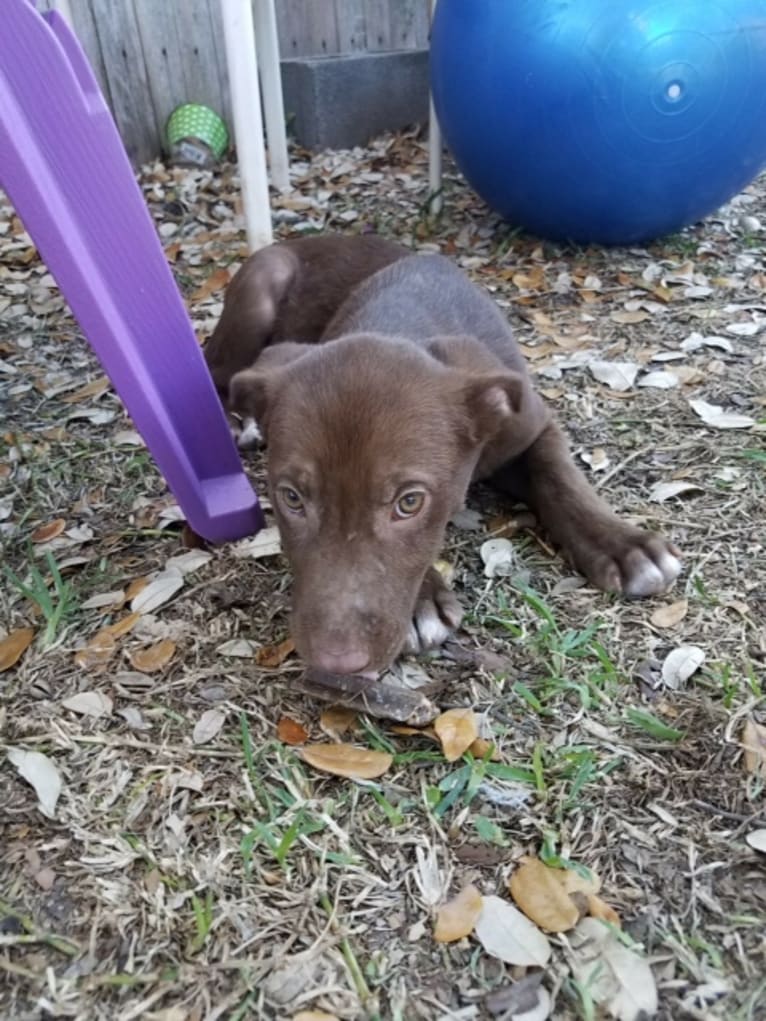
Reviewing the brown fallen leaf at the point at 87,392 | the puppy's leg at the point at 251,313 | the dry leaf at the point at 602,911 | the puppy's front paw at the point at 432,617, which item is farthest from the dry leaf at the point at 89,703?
the brown fallen leaf at the point at 87,392

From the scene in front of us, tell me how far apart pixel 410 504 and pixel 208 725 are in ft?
2.63

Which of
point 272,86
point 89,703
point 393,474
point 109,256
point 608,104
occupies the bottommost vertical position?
point 89,703

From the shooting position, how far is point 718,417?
4.01 meters

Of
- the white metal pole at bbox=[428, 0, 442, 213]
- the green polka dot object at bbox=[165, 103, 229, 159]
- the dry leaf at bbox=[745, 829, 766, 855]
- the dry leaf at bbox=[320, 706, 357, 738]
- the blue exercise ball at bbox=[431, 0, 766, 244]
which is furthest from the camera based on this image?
the green polka dot object at bbox=[165, 103, 229, 159]

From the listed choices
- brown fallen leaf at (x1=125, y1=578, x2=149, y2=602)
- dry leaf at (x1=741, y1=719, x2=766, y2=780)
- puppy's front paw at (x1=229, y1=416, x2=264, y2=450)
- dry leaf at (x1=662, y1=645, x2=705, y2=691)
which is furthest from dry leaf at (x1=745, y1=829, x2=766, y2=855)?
puppy's front paw at (x1=229, y1=416, x2=264, y2=450)

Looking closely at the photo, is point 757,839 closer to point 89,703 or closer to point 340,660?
point 340,660

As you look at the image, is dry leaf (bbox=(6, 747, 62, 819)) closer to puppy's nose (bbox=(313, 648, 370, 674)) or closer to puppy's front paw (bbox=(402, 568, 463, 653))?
puppy's nose (bbox=(313, 648, 370, 674))

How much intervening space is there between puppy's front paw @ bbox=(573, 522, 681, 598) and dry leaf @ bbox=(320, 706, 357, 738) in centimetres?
93

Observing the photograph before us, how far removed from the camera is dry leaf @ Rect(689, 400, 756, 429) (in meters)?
3.92

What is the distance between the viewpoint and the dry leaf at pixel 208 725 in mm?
2547

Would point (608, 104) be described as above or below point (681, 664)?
above

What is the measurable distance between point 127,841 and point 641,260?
4.93 meters

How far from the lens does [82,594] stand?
3.19m

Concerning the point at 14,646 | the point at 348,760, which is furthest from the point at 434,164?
the point at 348,760
